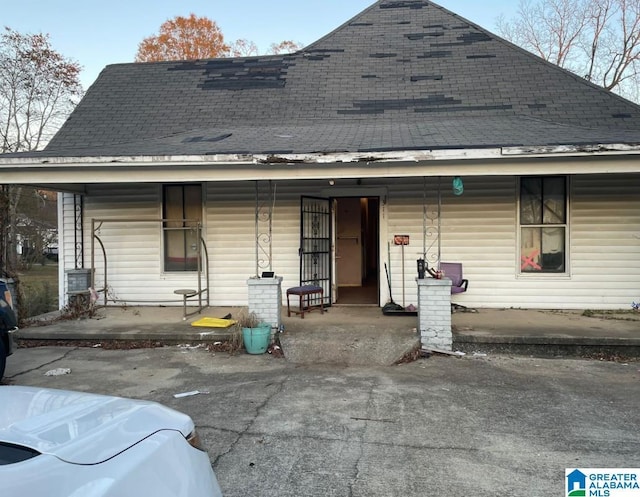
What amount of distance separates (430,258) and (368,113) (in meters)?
3.14

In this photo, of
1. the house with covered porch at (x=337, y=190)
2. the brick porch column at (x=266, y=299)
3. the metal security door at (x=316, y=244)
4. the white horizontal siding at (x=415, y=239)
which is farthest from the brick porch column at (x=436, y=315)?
the metal security door at (x=316, y=244)

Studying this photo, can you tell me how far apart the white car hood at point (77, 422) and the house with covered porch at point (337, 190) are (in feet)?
17.3


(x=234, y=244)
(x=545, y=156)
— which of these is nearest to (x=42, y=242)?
(x=234, y=244)

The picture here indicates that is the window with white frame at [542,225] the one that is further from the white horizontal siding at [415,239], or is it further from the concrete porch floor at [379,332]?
the concrete porch floor at [379,332]

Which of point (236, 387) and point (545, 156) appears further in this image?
point (545, 156)

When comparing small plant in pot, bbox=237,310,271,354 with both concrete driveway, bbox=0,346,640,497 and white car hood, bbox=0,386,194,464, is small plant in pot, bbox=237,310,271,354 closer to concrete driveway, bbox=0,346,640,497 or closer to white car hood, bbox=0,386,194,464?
concrete driveway, bbox=0,346,640,497

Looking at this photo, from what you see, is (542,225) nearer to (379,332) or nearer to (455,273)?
(455,273)

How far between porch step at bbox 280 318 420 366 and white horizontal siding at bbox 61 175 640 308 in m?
2.17

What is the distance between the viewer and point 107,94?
1116 cm

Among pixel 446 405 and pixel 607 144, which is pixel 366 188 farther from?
pixel 446 405

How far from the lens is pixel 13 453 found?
149cm

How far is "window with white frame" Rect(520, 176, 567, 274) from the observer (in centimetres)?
879

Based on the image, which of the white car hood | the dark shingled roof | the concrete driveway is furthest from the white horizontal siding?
the white car hood

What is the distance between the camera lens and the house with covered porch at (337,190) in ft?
25.0
